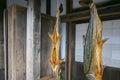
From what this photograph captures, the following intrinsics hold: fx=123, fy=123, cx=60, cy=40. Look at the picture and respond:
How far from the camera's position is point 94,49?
44.9 inches

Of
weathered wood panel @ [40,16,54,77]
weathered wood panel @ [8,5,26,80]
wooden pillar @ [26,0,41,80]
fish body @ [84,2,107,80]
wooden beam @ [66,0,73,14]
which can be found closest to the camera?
fish body @ [84,2,107,80]

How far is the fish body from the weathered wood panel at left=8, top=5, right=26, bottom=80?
1.16 meters

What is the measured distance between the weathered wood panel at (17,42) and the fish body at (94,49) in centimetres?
116

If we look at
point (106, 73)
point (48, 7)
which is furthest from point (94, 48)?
point (48, 7)

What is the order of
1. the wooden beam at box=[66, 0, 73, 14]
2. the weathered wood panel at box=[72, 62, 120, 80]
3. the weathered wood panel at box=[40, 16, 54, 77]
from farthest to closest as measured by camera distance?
the wooden beam at box=[66, 0, 73, 14]
the weathered wood panel at box=[40, 16, 54, 77]
the weathered wood panel at box=[72, 62, 120, 80]

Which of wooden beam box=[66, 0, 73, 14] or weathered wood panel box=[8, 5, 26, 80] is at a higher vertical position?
wooden beam box=[66, 0, 73, 14]

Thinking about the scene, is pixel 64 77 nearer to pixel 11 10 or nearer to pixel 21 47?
pixel 21 47

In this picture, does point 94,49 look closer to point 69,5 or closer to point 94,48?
point 94,48

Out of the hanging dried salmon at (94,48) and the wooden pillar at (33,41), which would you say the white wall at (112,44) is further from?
the wooden pillar at (33,41)

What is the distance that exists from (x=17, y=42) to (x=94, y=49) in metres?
1.27

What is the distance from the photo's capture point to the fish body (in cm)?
110

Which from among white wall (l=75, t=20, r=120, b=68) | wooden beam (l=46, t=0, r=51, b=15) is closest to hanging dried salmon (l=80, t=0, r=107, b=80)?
white wall (l=75, t=20, r=120, b=68)

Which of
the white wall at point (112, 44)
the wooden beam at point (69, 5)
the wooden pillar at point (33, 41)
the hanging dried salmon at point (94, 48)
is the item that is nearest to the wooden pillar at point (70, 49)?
the wooden beam at point (69, 5)

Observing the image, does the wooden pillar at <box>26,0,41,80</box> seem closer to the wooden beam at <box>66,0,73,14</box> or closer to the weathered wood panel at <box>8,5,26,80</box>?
the weathered wood panel at <box>8,5,26,80</box>
